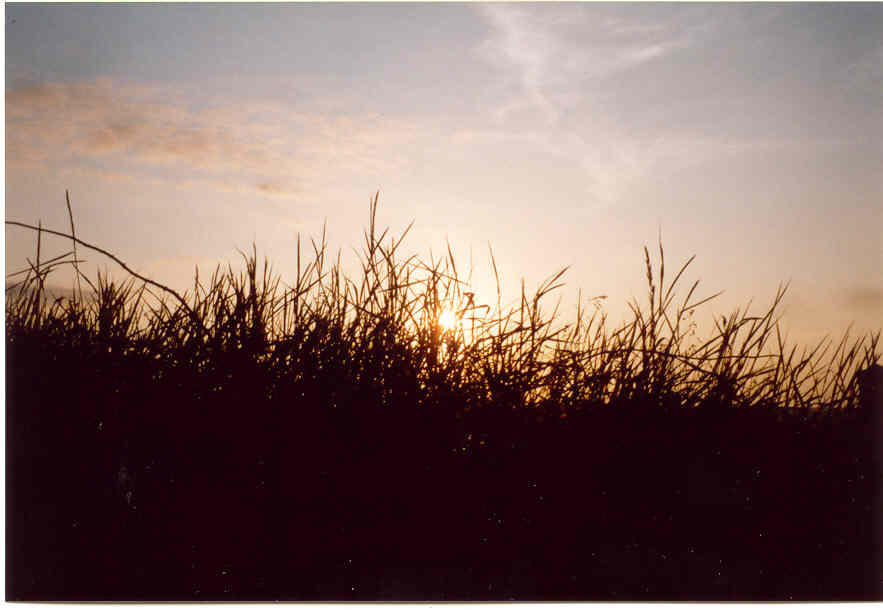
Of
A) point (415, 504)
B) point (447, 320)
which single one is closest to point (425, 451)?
point (415, 504)

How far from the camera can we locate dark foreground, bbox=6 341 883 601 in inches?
81.6

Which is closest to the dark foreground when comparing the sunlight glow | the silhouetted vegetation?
the silhouetted vegetation

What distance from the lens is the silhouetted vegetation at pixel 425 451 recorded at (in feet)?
6.82

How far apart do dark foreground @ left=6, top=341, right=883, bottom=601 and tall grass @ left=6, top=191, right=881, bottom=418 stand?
0.05 m

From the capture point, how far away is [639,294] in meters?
2.20

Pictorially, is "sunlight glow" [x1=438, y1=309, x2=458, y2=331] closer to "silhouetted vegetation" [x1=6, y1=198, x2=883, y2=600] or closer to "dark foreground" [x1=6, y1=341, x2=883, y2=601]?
"silhouetted vegetation" [x1=6, y1=198, x2=883, y2=600]

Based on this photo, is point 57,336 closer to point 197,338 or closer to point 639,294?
point 197,338

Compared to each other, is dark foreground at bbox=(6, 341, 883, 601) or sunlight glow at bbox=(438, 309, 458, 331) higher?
sunlight glow at bbox=(438, 309, 458, 331)

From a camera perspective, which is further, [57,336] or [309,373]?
[57,336]

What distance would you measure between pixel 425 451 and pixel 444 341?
27 cm

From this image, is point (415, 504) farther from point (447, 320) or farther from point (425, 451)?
point (447, 320)

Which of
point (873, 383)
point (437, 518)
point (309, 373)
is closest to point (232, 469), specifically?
point (309, 373)

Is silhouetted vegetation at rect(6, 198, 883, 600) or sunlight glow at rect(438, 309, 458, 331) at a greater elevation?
sunlight glow at rect(438, 309, 458, 331)

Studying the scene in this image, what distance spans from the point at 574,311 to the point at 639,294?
0.55 feet
